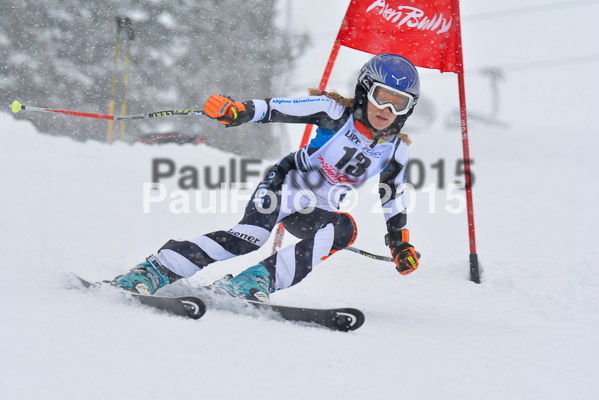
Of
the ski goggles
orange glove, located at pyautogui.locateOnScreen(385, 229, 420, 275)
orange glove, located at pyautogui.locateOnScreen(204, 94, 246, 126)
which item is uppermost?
the ski goggles

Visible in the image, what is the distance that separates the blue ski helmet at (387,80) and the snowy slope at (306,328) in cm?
116

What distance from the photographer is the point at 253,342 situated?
72.1 inches

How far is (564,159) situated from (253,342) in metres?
10.6

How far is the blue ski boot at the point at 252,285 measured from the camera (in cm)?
244

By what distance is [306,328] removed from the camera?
2139 millimetres

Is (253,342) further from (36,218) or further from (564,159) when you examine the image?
(564,159)

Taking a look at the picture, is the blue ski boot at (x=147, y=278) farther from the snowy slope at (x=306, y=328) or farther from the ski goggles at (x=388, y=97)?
the ski goggles at (x=388, y=97)

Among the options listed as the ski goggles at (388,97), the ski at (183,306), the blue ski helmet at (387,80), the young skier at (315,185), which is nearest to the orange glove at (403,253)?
the young skier at (315,185)

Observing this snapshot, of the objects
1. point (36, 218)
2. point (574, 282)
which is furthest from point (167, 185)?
point (574, 282)

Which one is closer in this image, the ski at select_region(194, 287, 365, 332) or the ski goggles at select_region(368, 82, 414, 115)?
the ski at select_region(194, 287, 365, 332)

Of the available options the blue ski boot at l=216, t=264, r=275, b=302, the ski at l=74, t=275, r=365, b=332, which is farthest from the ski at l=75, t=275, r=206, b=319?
the blue ski boot at l=216, t=264, r=275, b=302

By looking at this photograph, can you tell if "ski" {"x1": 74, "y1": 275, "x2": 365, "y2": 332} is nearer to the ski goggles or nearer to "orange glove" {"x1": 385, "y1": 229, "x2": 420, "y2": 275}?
"orange glove" {"x1": 385, "y1": 229, "x2": 420, "y2": 275}

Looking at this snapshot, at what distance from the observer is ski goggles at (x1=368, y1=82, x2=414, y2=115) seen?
2.77m

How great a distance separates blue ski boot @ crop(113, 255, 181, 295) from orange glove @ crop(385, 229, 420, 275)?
135 centimetres
